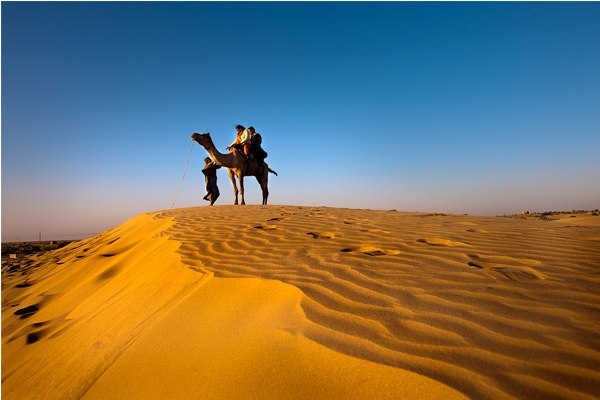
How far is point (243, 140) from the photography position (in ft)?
40.4

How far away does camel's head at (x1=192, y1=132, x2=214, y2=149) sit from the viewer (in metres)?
10.1

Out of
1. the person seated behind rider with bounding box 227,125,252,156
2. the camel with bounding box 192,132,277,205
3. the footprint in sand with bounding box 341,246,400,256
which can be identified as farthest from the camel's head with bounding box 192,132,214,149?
the footprint in sand with bounding box 341,246,400,256

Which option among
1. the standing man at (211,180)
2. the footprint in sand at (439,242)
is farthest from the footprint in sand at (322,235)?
the standing man at (211,180)

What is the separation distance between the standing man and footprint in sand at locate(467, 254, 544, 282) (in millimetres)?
11990

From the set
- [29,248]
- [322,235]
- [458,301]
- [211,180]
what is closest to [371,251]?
[322,235]

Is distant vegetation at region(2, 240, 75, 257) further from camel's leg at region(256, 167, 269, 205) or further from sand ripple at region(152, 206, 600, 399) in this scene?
sand ripple at region(152, 206, 600, 399)

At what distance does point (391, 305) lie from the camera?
5.75ft

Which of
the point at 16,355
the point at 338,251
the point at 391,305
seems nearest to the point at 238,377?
the point at 391,305

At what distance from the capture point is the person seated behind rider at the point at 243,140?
12258 mm

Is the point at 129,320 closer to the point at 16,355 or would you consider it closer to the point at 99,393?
the point at 99,393

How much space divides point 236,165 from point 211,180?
2554 millimetres

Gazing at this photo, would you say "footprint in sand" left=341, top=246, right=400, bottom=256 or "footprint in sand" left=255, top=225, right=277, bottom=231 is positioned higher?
"footprint in sand" left=255, top=225, right=277, bottom=231

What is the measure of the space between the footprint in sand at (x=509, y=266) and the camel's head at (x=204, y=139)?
9444mm

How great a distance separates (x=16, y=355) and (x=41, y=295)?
78.4 inches
